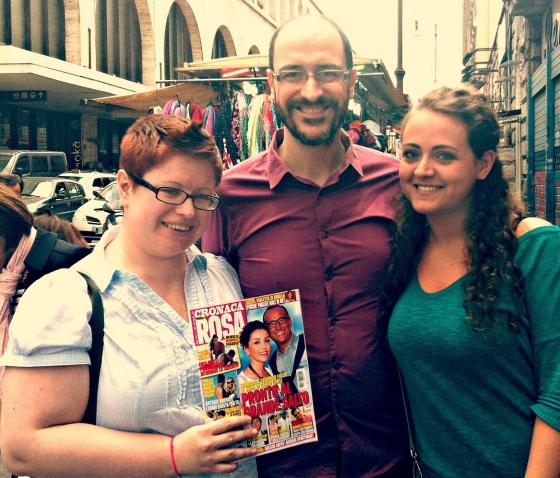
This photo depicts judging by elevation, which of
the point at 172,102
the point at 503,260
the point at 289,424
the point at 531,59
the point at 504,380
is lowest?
the point at 289,424

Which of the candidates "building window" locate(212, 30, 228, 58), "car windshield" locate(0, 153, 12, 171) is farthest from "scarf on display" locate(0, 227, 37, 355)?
"building window" locate(212, 30, 228, 58)

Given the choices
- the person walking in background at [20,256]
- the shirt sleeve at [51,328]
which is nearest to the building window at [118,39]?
the person walking in background at [20,256]

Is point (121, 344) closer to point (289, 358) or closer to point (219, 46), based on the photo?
point (289, 358)

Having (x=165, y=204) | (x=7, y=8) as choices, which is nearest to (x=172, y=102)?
(x=165, y=204)

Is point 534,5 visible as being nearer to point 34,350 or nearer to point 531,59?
point 531,59

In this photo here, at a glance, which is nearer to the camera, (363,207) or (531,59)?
(363,207)

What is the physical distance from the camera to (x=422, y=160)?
2.49m

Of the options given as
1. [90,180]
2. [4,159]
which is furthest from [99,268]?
[90,180]

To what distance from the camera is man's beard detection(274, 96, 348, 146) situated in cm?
282

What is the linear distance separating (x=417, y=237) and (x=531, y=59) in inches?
521

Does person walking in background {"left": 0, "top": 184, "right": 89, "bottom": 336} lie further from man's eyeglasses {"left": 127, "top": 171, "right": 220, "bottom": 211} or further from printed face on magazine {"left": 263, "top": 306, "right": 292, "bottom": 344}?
printed face on magazine {"left": 263, "top": 306, "right": 292, "bottom": 344}

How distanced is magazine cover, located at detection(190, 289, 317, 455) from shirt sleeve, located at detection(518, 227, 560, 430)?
0.78m

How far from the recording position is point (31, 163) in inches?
675

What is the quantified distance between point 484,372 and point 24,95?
2531 centimetres
